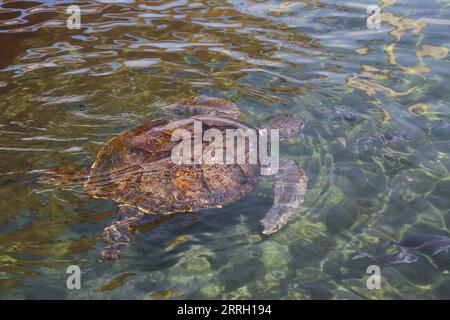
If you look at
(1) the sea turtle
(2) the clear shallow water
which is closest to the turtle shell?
(1) the sea turtle

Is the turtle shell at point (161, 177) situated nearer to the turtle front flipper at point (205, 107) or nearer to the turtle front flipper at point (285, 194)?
the turtle front flipper at point (285, 194)

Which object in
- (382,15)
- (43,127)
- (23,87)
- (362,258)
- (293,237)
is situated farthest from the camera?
(382,15)

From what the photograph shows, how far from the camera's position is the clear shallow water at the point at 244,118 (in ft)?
11.9

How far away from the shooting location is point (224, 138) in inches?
172

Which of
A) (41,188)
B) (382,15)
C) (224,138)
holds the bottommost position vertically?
(41,188)

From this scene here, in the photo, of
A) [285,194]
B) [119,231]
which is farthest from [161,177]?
[285,194]

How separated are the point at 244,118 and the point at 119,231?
7.37ft

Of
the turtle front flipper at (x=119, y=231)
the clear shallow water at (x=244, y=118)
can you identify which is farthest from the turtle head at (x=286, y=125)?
the turtle front flipper at (x=119, y=231)

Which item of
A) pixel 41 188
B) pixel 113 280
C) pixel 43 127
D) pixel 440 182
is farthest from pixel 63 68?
pixel 440 182

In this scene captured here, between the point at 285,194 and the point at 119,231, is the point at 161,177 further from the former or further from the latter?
the point at 285,194

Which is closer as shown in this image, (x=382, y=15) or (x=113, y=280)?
(x=113, y=280)

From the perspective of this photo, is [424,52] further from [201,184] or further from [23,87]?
[23,87]

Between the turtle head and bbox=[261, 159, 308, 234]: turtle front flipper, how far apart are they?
0.41 m

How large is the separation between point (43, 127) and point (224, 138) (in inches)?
95.7
